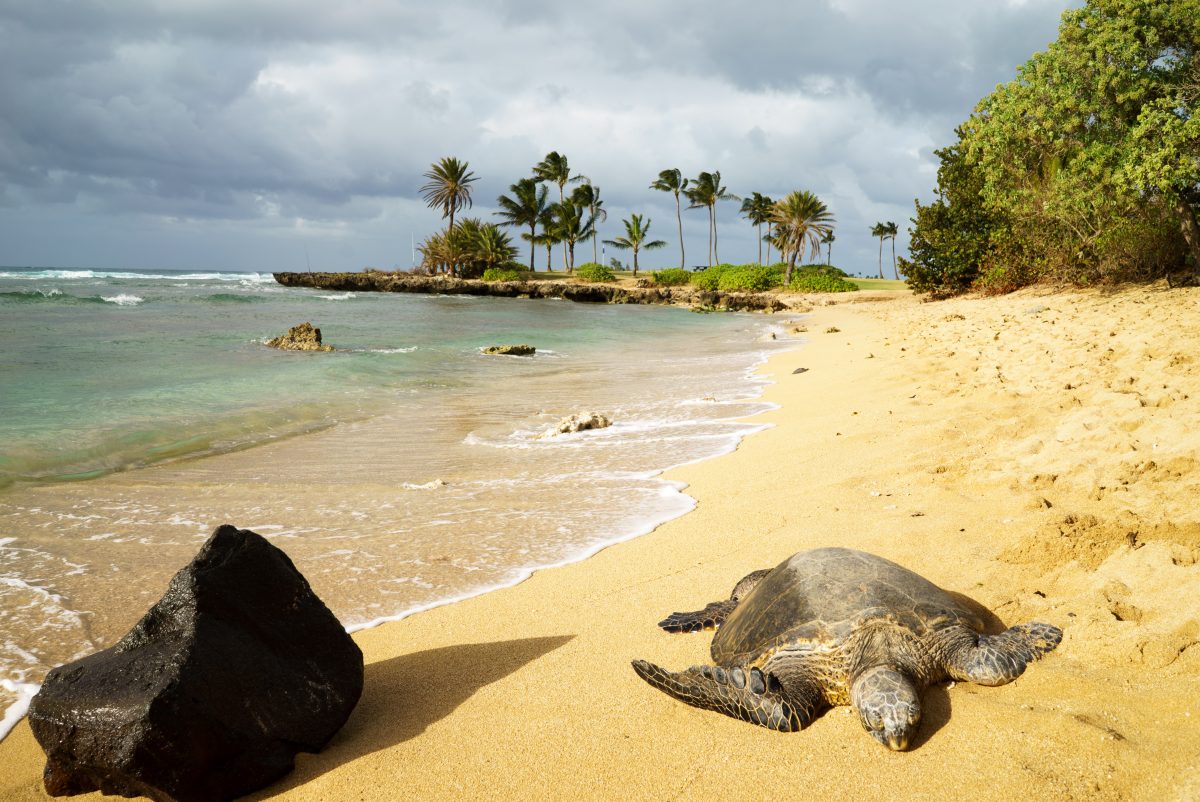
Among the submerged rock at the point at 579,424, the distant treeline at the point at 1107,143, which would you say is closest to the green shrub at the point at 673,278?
the distant treeline at the point at 1107,143

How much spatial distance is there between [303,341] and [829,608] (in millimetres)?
18884

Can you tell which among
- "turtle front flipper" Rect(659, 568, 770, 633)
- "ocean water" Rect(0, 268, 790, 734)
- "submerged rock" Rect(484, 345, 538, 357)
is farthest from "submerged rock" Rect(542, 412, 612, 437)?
"submerged rock" Rect(484, 345, 538, 357)

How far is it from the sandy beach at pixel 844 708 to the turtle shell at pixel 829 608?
0.92ft

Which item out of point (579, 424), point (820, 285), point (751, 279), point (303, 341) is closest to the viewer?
point (579, 424)

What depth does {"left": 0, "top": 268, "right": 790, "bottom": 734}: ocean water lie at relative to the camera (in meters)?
4.40

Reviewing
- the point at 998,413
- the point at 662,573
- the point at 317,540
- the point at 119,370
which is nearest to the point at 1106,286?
the point at 998,413

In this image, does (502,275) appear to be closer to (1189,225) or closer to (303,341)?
(303,341)

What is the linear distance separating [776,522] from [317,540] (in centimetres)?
342

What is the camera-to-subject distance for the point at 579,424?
881 cm

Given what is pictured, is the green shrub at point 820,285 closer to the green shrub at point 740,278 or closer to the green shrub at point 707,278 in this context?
the green shrub at point 740,278

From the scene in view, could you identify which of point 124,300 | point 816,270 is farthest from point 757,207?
point 124,300

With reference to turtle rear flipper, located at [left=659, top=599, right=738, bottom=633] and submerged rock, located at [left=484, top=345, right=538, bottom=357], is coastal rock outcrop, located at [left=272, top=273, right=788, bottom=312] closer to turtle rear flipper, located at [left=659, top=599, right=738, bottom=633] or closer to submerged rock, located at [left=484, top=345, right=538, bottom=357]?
submerged rock, located at [left=484, top=345, right=538, bottom=357]

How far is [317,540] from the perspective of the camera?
5.16 m

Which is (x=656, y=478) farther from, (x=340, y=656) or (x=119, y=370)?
(x=119, y=370)
